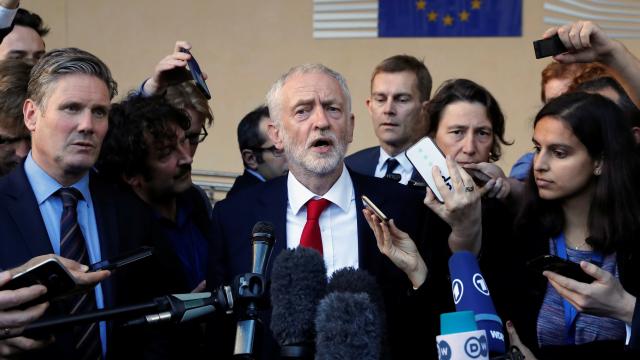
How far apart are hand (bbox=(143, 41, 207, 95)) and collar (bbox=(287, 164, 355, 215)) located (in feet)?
2.11

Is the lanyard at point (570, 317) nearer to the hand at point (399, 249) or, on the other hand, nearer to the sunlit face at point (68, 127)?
the hand at point (399, 249)

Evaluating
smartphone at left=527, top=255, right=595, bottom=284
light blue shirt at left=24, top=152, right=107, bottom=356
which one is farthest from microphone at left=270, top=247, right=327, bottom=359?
light blue shirt at left=24, top=152, right=107, bottom=356

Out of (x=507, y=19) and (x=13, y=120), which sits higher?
(x=507, y=19)

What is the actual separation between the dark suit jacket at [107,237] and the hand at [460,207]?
107 cm

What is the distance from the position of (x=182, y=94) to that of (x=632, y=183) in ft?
7.58

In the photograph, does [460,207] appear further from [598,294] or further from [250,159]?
[250,159]

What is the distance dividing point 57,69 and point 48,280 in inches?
42.9

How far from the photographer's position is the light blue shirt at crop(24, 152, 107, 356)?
341cm

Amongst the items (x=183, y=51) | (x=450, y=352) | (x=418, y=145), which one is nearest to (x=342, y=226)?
(x=418, y=145)

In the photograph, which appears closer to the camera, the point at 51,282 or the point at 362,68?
the point at 51,282

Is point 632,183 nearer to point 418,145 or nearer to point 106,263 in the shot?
point 418,145

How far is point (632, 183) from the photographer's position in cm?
354

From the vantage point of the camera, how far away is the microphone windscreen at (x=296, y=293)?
8.07 feet

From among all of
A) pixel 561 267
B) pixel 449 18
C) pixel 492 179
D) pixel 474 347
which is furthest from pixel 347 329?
pixel 449 18
